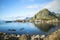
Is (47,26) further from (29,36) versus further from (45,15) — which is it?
(29,36)

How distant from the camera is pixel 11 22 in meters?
1.79

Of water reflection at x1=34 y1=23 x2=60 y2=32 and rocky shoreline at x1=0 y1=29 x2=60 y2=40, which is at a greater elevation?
water reflection at x1=34 y1=23 x2=60 y2=32

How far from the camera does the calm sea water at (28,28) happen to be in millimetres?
1724

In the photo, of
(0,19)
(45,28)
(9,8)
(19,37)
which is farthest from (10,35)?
(45,28)

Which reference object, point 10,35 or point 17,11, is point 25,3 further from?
point 10,35

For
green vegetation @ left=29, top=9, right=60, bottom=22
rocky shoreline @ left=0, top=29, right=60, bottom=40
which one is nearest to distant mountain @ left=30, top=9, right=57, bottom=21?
green vegetation @ left=29, top=9, right=60, bottom=22

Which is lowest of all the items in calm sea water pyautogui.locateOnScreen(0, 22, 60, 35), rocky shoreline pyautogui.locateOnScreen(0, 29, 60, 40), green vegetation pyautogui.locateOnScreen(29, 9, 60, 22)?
rocky shoreline pyautogui.locateOnScreen(0, 29, 60, 40)

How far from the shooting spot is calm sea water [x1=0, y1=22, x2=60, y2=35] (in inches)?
67.9

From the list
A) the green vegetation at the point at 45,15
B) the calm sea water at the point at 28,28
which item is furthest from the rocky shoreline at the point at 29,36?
the green vegetation at the point at 45,15

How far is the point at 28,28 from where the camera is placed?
1737mm

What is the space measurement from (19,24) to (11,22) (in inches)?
4.6

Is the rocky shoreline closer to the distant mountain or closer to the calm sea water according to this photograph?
the calm sea water

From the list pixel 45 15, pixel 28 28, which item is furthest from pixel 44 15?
pixel 28 28

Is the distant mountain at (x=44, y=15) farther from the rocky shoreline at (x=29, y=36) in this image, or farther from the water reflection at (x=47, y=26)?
the rocky shoreline at (x=29, y=36)
